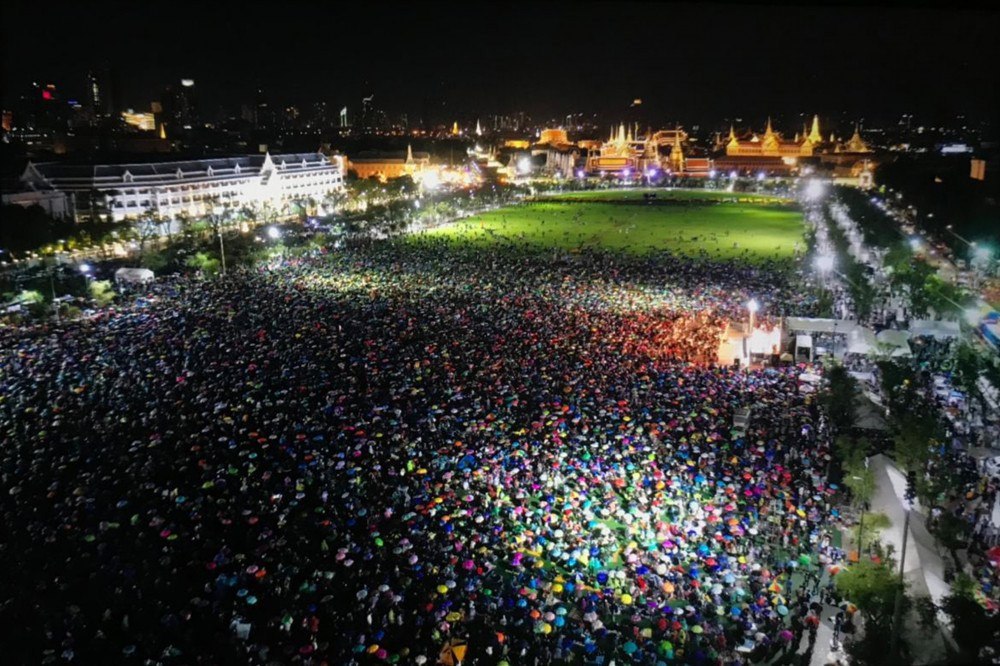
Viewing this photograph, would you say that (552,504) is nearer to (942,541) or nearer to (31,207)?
(942,541)

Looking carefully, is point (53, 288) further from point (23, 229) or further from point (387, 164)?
point (387, 164)

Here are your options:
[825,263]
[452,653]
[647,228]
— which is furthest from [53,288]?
[647,228]

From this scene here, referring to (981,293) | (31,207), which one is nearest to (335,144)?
(31,207)

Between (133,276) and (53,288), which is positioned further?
(133,276)

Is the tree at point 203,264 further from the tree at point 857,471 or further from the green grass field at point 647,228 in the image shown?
the tree at point 857,471

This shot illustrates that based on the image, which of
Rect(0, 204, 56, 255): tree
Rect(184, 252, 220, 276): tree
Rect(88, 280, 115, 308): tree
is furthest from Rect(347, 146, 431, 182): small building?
Rect(88, 280, 115, 308): tree
